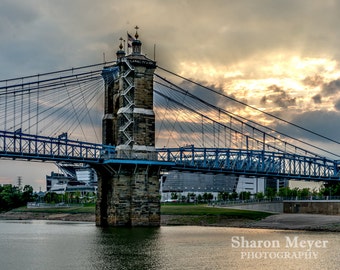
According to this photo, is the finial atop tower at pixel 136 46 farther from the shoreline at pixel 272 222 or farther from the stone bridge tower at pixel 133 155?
the shoreline at pixel 272 222

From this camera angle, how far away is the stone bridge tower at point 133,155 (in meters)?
104

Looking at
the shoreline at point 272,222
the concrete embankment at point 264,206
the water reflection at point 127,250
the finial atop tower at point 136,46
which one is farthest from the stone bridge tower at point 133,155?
the concrete embankment at point 264,206

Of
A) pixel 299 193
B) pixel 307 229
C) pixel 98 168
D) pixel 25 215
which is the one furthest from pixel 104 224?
pixel 299 193

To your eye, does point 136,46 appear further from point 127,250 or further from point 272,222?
point 127,250

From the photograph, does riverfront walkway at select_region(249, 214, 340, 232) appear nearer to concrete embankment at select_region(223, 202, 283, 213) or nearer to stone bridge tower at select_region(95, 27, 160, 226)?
stone bridge tower at select_region(95, 27, 160, 226)

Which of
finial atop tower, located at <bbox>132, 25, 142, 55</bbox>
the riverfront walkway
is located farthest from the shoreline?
finial atop tower, located at <bbox>132, 25, 142, 55</bbox>

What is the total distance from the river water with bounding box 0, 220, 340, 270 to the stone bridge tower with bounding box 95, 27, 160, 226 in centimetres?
1720

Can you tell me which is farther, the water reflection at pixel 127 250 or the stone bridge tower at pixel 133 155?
the stone bridge tower at pixel 133 155

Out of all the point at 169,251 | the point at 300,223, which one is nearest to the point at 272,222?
the point at 300,223

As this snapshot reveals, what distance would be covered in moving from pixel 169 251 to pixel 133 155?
41289 mm

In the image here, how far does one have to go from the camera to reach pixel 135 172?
10456 cm

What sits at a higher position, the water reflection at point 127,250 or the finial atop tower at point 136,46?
the finial atop tower at point 136,46

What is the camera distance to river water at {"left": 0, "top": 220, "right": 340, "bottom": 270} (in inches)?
2146

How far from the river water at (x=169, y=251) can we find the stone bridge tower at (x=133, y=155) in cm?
1720
